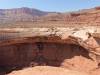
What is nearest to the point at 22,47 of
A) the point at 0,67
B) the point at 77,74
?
the point at 0,67

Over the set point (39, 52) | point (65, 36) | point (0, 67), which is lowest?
point (0, 67)

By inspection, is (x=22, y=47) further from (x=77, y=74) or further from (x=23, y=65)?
(x=77, y=74)

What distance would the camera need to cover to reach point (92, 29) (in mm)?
16031

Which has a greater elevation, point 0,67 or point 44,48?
point 44,48

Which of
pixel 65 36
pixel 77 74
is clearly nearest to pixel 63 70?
pixel 77 74

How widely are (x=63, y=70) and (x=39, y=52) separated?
3669 millimetres

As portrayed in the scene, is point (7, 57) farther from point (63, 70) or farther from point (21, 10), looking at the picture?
point (21, 10)

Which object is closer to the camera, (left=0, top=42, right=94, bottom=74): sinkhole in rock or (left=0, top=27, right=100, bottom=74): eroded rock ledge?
(left=0, top=27, right=100, bottom=74): eroded rock ledge

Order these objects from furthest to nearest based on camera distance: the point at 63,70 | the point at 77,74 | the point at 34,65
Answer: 1. the point at 34,65
2. the point at 63,70
3. the point at 77,74

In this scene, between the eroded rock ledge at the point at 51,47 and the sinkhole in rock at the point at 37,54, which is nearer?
the eroded rock ledge at the point at 51,47

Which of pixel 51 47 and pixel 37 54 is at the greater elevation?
pixel 51 47

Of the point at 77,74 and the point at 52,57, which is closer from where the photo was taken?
the point at 77,74

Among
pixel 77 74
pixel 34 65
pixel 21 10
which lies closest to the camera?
pixel 77 74

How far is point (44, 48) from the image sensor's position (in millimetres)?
19562
